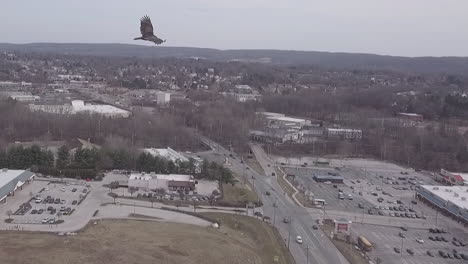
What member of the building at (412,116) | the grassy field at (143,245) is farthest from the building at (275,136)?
the grassy field at (143,245)

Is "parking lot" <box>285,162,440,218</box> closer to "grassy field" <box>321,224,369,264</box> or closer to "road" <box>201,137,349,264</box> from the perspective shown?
"road" <box>201,137,349,264</box>

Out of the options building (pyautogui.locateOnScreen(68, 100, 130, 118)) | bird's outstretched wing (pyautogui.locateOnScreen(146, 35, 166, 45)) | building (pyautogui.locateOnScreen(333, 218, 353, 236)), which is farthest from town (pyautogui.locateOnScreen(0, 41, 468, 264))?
bird's outstretched wing (pyautogui.locateOnScreen(146, 35, 166, 45))

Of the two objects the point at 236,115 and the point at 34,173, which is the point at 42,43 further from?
the point at 34,173

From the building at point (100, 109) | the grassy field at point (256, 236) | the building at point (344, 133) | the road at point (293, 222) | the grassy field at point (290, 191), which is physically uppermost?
the building at point (100, 109)

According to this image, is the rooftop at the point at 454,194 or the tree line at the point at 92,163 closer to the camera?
the rooftop at the point at 454,194

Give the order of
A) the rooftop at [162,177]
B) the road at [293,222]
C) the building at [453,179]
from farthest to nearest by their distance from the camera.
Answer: the building at [453,179], the rooftop at [162,177], the road at [293,222]

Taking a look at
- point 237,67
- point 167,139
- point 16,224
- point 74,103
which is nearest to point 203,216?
point 16,224

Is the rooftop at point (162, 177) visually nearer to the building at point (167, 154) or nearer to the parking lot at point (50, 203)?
the building at point (167, 154)
